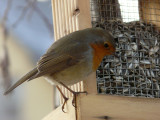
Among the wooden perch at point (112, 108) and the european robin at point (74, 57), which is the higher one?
the european robin at point (74, 57)

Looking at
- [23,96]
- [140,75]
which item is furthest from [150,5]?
[23,96]

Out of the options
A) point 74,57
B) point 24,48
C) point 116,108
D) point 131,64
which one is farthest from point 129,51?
point 24,48

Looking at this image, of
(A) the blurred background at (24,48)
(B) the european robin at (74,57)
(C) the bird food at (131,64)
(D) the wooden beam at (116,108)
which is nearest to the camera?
(D) the wooden beam at (116,108)

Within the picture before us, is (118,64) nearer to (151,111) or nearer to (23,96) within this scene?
(151,111)

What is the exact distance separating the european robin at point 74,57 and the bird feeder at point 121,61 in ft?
0.24

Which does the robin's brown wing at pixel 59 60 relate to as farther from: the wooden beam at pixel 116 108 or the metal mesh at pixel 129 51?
the wooden beam at pixel 116 108

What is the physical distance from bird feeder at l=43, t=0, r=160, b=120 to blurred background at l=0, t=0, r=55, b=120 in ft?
2.10

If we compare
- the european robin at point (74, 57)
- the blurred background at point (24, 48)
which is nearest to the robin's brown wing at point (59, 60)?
the european robin at point (74, 57)

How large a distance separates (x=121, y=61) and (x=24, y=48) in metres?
1.26

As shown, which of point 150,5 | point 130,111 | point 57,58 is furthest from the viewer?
point 150,5

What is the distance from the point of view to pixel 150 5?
3.43 m

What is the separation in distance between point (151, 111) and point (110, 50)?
1.68 ft

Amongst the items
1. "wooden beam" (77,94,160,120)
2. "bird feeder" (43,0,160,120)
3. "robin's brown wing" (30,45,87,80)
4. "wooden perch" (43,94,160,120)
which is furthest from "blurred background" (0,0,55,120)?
"wooden beam" (77,94,160,120)

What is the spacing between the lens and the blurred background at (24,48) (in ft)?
12.5
